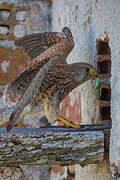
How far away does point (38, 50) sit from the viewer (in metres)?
2.85

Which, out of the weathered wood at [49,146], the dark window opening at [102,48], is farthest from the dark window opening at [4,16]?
the weathered wood at [49,146]

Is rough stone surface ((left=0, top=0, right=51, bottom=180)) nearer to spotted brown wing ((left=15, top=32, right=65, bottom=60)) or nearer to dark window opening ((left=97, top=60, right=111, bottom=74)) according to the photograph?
spotted brown wing ((left=15, top=32, right=65, bottom=60))

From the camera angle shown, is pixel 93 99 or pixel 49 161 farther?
pixel 93 99

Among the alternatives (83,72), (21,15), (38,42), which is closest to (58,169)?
(38,42)

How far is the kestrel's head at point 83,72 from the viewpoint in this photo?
234 cm

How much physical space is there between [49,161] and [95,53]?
0.82 metres

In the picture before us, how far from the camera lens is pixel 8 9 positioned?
366 cm

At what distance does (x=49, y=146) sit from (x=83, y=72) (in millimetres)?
706

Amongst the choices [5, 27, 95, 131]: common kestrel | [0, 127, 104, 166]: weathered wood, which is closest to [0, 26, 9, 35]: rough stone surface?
[5, 27, 95, 131]: common kestrel

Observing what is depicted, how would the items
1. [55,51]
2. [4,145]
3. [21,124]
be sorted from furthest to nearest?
[21,124] → [55,51] → [4,145]

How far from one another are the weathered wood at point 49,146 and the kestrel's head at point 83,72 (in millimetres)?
518

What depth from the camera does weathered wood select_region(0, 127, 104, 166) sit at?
6.03 feet

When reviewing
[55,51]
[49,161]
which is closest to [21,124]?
[55,51]

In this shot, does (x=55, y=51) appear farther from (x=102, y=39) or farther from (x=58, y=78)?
(x=102, y=39)
